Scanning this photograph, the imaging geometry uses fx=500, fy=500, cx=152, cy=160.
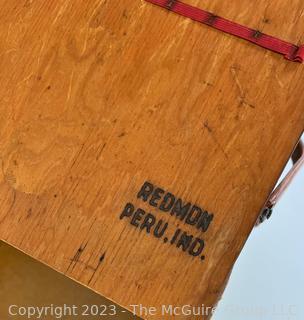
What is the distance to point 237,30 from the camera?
1022 mm

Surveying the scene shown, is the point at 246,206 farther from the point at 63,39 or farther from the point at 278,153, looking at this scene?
the point at 63,39

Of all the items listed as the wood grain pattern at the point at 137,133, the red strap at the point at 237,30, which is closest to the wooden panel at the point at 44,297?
the wood grain pattern at the point at 137,133

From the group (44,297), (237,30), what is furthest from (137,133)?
(44,297)

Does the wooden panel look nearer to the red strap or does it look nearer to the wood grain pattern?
the wood grain pattern

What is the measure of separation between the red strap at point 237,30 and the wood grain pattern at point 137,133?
14 millimetres

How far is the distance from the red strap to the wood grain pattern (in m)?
0.01

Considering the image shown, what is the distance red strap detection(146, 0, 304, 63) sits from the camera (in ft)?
3.27

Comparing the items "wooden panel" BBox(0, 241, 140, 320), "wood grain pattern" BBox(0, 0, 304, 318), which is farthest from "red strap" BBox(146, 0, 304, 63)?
"wooden panel" BBox(0, 241, 140, 320)

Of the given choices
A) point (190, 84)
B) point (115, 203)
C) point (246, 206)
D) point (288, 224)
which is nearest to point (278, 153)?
point (246, 206)

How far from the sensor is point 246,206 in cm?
97

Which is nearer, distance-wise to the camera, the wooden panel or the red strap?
the red strap

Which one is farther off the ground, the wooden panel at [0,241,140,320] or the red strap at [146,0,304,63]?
the red strap at [146,0,304,63]

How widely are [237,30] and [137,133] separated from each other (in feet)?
0.96

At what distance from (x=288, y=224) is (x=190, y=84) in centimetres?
87
